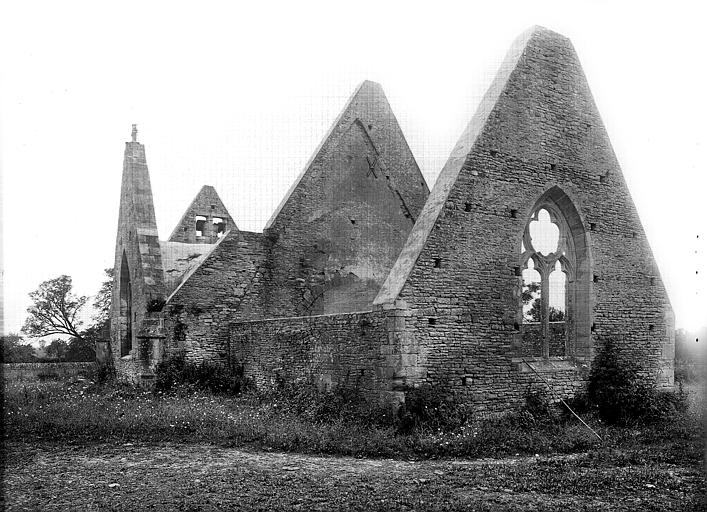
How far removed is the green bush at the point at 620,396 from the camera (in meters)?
→ 12.9

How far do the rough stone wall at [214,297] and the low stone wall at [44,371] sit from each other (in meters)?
10.4

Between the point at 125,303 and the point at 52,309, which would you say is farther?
the point at 52,309

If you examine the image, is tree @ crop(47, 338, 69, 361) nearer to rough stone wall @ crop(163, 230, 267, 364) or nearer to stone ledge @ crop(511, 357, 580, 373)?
rough stone wall @ crop(163, 230, 267, 364)

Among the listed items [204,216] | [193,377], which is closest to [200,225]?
[204,216]

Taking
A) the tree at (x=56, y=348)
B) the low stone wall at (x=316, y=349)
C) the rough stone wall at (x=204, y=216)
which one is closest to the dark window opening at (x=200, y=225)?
the rough stone wall at (x=204, y=216)

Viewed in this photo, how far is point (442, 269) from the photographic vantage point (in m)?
11.9

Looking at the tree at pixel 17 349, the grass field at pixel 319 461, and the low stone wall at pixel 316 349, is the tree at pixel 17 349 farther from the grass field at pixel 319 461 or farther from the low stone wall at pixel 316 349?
the grass field at pixel 319 461

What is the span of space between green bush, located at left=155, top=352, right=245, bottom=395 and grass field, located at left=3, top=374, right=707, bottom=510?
1.82 meters

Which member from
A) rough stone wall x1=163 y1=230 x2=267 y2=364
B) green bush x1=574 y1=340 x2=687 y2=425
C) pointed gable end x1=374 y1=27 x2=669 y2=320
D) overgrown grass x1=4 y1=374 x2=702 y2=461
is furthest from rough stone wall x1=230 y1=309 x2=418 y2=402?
green bush x1=574 y1=340 x2=687 y2=425

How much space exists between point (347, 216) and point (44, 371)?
1636 cm

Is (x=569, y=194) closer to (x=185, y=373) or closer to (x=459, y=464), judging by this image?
(x=459, y=464)

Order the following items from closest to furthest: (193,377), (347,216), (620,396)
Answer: (620,396) < (193,377) < (347,216)

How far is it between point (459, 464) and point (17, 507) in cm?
529

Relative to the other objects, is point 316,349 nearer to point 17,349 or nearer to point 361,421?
point 361,421
